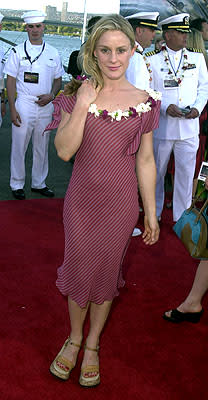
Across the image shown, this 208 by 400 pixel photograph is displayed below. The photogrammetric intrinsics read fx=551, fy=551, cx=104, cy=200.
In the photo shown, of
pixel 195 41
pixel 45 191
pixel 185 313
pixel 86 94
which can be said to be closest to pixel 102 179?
pixel 86 94

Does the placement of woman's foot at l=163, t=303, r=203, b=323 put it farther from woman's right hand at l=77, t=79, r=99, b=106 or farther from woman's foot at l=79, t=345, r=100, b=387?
woman's right hand at l=77, t=79, r=99, b=106

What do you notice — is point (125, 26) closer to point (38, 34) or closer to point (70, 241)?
point (70, 241)

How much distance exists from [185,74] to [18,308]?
2395 mm

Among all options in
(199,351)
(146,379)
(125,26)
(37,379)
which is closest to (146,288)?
(199,351)

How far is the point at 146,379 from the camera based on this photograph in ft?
8.72

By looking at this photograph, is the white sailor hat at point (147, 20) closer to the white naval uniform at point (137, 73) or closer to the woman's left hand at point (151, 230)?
the white naval uniform at point (137, 73)

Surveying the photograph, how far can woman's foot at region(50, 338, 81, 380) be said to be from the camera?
2.60 m

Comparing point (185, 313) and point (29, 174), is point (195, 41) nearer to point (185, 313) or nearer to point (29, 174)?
point (29, 174)

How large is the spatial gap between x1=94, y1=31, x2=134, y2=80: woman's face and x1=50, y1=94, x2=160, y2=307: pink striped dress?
0.61 ft

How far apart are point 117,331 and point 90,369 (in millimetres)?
499

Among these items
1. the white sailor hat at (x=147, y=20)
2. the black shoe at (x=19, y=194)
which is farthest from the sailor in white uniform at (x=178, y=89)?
the black shoe at (x=19, y=194)

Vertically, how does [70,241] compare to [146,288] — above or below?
above

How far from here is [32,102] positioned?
5309 mm

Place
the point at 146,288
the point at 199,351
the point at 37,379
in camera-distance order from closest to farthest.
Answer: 1. the point at 37,379
2. the point at 199,351
3. the point at 146,288
